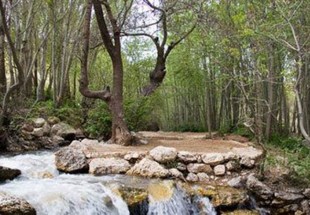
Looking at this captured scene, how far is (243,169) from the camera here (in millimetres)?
8109

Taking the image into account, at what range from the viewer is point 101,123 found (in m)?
12.0

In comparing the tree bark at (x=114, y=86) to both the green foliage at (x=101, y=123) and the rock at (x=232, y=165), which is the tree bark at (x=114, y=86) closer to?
the green foliage at (x=101, y=123)

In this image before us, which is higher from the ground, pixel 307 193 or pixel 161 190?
pixel 161 190

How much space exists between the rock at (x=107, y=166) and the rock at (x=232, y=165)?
2.05 meters

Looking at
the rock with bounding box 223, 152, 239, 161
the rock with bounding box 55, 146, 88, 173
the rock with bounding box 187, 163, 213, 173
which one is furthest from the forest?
the rock with bounding box 55, 146, 88, 173

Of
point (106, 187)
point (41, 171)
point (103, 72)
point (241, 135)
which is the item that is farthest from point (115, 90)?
point (103, 72)

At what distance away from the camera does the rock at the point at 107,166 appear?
303 inches

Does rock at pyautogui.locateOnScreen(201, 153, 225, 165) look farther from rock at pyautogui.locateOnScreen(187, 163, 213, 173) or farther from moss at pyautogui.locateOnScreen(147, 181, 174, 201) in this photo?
moss at pyautogui.locateOnScreen(147, 181, 174, 201)

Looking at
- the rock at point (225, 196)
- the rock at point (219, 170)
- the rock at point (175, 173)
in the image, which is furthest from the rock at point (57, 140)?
the rock at point (225, 196)

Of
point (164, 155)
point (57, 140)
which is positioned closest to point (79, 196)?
point (164, 155)

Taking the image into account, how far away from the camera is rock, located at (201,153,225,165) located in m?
8.05

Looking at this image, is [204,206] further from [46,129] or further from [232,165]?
[46,129]

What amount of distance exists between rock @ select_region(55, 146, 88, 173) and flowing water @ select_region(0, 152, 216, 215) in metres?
0.20

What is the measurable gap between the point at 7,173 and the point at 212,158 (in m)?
4.00
